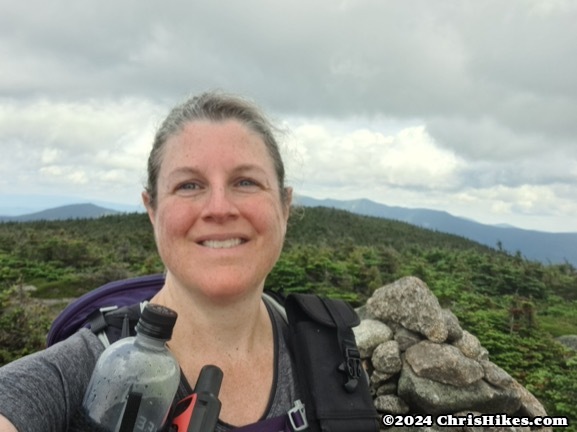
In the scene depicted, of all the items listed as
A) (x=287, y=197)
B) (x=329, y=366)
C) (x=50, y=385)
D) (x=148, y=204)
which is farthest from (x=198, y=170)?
(x=329, y=366)

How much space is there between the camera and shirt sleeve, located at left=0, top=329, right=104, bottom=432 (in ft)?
4.72

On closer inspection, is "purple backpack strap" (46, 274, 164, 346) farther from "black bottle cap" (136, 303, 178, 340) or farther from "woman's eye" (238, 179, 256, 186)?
"woman's eye" (238, 179, 256, 186)

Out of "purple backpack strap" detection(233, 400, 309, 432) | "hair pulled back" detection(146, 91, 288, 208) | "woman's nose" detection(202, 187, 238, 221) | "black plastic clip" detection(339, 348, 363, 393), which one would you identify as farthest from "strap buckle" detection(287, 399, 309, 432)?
"hair pulled back" detection(146, 91, 288, 208)

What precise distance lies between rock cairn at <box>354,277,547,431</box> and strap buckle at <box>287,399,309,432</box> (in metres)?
5.43

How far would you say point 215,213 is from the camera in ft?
6.43

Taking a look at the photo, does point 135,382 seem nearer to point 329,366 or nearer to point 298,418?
point 298,418

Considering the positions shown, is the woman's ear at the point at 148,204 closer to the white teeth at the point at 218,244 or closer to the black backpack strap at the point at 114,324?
the white teeth at the point at 218,244

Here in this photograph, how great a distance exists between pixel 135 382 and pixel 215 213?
2.43 feet

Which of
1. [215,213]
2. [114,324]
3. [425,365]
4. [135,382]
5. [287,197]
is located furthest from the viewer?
[425,365]

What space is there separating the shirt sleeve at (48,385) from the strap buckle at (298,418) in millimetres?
840

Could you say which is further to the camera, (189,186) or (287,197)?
(287,197)

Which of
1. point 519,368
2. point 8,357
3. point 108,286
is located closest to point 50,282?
point 8,357

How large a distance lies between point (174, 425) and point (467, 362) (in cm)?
628

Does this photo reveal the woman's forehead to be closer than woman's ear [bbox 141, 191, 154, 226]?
Yes
